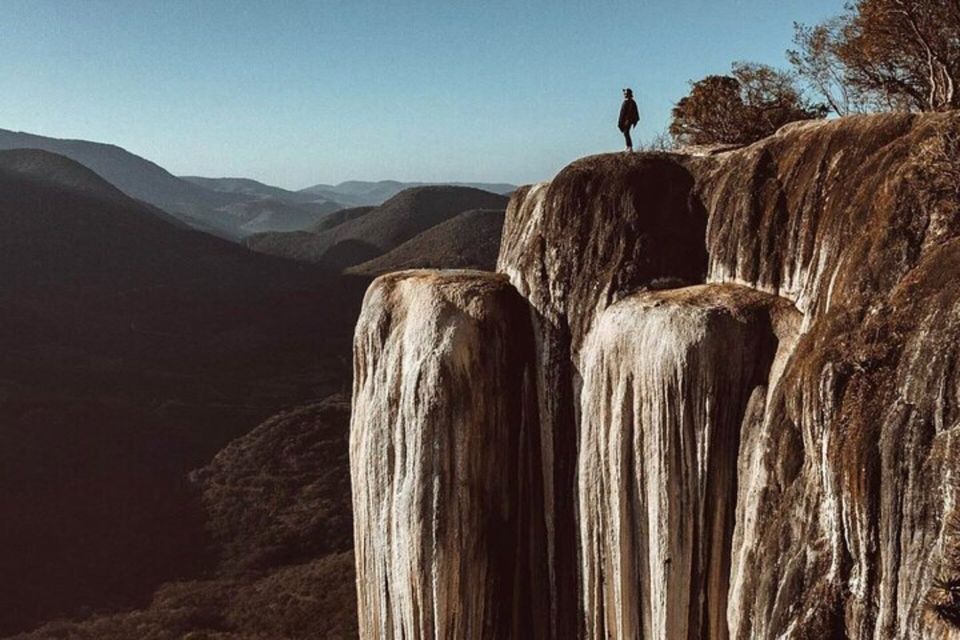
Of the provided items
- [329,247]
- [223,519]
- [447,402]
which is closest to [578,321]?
[447,402]

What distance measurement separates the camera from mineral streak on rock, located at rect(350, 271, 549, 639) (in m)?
9.25

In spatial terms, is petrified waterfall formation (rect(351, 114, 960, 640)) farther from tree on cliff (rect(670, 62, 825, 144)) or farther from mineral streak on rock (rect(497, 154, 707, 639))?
tree on cliff (rect(670, 62, 825, 144))

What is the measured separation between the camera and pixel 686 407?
7270mm

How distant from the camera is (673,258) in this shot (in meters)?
8.97

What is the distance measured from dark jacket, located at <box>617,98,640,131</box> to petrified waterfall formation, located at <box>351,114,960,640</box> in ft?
4.29

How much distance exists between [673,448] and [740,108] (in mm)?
12393

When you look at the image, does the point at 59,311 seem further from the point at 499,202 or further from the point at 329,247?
the point at 499,202

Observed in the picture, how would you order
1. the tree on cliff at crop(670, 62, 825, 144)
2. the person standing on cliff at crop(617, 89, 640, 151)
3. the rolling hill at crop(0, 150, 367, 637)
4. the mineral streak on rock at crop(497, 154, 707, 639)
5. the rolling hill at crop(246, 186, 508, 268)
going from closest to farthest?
1. the mineral streak on rock at crop(497, 154, 707, 639)
2. the person standing on cliff at crop(617, 89, 640, 151)
3. the tree on cliff at crop(670, 62, 825, 144)
4. the rolling hill at crop(0, 150, 367, 637)
5. the rolling hill at crop(246, 186, 508, 268)

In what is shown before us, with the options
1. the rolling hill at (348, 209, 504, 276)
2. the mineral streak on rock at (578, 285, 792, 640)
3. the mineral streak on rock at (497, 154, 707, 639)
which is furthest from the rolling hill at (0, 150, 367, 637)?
the mineral streak on rock at (578, 285, 792, 640)

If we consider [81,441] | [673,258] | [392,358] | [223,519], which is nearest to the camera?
[673,258]

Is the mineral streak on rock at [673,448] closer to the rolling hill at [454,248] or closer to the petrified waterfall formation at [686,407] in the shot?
the petrified waterfall formation at [686,407]

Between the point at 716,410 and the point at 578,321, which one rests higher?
the point at 578,321

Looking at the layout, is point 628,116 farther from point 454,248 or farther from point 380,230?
point 380,230

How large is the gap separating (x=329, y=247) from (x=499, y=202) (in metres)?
36.1
